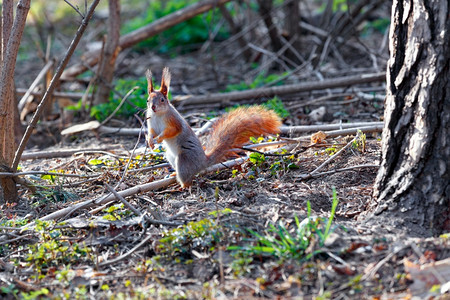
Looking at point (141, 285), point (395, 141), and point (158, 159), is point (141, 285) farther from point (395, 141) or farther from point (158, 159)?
point (158, 159)

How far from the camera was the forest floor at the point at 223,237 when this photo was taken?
2482 millimetres

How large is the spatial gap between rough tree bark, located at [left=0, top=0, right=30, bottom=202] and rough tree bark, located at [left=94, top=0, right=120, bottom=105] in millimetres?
2467

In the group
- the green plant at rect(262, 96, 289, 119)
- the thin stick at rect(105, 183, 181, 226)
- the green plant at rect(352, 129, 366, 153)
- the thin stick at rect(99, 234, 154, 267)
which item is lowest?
the thin stick at rect(99, 234, 154, 267)

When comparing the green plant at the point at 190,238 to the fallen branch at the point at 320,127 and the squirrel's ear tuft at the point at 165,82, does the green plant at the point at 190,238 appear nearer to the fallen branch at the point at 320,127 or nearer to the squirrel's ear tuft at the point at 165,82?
the squirrel's ear tuft at the point at 165,82

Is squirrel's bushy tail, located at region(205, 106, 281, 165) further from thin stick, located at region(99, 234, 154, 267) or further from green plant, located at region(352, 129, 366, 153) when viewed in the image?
thin stick, located at region(99, 234, 154, 267)

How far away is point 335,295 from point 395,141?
93cm

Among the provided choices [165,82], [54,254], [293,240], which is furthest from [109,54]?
[293,240]

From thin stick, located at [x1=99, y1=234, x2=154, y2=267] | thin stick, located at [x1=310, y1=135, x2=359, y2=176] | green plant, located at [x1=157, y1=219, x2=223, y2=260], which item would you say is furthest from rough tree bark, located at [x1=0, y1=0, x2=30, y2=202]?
thin stick, located at [x1=310, y1=135, x2=359, y2=176]

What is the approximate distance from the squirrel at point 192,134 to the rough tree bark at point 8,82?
0.91 meters

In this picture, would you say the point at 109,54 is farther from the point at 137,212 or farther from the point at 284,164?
the point at 137,212

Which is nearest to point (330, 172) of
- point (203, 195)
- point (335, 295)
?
point (203, 195)

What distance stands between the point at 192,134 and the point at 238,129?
1.26 feet

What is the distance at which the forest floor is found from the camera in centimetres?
248

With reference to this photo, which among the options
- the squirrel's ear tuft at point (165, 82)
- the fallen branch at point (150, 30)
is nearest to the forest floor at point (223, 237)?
the squirrel's ear tuft at point (165, 82)
